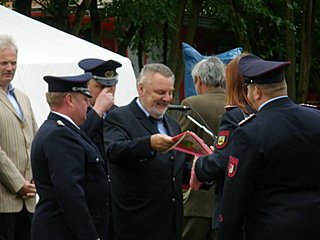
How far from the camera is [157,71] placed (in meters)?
6.65

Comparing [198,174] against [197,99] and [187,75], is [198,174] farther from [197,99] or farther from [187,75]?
[187,75]

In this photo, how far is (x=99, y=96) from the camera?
665 cm

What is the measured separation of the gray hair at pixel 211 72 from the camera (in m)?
7.28

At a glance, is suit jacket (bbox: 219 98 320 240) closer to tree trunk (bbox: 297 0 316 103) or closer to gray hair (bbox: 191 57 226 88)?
gray hair (bbox: 191 57 226 88)

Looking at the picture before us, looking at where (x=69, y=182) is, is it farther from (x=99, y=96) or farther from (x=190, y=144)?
(x=99, y=96)

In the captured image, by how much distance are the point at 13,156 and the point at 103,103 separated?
3.08 ft

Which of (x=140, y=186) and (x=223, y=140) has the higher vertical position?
A: (x=223, y=140)

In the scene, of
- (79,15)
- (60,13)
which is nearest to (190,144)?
(79,15)

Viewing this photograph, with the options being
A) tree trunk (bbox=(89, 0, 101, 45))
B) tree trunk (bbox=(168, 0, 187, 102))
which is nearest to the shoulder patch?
tree trunk (bbox=(89, 0, 101, 45))

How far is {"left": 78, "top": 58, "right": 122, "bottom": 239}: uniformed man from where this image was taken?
651 cm

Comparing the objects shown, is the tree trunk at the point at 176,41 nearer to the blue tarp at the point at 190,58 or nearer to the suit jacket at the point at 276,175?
the blue tarp at the point at 190,58

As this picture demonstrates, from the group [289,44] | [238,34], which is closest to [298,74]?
[289,44]

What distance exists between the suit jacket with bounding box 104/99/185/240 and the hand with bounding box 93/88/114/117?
0.10m

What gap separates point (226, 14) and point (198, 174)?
10378mm
